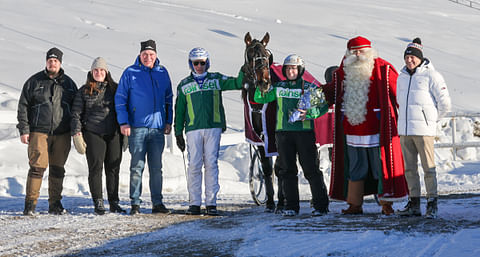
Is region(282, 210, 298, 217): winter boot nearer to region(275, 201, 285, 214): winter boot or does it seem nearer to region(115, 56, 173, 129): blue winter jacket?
region(275, 201, 285, 214): winter boot

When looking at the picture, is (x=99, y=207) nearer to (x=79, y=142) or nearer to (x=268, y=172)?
(x=79, y=142)

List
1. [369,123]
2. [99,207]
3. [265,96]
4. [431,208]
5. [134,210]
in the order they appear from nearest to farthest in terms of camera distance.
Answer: [431,208]
[369,123]
[265,96]
[134,210]
[99,207]

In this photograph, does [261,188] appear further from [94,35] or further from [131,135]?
[94,35]

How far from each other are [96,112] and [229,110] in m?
11.8

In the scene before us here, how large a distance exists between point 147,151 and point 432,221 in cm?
328

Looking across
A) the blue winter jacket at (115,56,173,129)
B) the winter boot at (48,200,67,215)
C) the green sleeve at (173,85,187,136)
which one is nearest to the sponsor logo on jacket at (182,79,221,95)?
the green sleeve at (173,85,187,136)

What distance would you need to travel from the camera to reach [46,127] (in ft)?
28.2

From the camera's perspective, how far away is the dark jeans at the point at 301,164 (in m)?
7.62

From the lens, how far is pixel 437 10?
40.4 meters

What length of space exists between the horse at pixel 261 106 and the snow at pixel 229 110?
24.2 inches

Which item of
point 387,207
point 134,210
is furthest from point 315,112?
point 134,210

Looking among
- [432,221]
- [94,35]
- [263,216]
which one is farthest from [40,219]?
[94,35]

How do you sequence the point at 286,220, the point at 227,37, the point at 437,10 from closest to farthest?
1. the point at 286,220
2. the point at 227,37
3. the point at 437,10

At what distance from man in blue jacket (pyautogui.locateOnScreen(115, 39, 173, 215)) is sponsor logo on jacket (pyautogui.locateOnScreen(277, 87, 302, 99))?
4.91 ft
